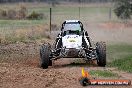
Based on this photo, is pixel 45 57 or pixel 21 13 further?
pixel 21 13

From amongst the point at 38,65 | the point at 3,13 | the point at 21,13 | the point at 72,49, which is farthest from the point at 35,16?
the point at 72,49

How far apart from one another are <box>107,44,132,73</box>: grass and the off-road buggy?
2.33 ft

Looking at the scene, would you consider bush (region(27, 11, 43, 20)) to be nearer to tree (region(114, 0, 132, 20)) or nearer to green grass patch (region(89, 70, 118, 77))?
tree (region(114, 0, 132, 20))

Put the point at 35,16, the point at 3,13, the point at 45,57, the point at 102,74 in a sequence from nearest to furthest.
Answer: the point at 102,74 → the point at 45,57 → the point at 35,16 → the point at 3,13

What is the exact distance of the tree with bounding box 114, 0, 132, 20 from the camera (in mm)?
51906

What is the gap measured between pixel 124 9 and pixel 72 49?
33.5 meters

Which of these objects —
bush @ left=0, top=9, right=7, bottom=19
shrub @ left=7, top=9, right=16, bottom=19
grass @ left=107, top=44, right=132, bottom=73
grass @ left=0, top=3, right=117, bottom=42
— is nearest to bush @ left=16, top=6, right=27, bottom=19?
shrub @ left=7, top=9, right=16, bottom=19

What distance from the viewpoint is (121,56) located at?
23328mm

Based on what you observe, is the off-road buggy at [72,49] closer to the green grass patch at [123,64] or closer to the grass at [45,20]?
the green grass patch at [123,64]

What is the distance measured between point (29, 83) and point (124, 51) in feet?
39.6

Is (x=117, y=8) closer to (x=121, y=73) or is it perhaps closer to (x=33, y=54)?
(x=33, y=54)

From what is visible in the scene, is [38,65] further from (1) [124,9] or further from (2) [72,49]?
(1) [124,9]

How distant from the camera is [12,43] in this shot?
2839cm

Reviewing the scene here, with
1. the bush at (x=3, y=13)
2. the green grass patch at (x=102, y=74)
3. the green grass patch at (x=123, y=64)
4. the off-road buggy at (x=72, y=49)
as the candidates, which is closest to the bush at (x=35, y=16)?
the bush at (x=3, y=13)
